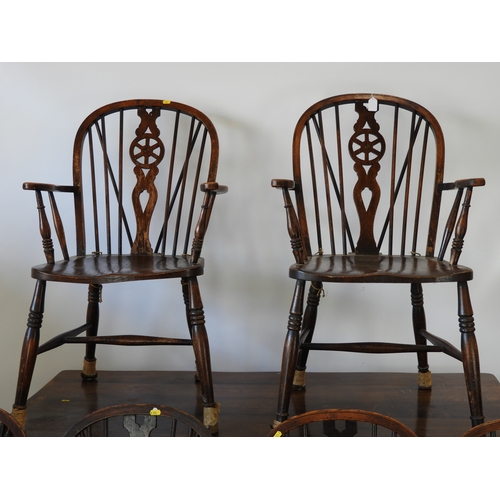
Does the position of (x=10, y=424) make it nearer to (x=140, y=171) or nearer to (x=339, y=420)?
(x=339, y=420)

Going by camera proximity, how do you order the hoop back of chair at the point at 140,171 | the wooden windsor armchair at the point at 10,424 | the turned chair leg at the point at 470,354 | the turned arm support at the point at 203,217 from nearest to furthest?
the wooden windsor armchair at the point at 10,424, the turned chair leg at the point at 470,354, the turned arm support at the point at 203,217, the hoop back of chair at the point at 140,171

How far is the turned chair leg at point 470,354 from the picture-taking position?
148 centimetres

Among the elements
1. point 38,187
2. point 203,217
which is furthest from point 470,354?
point 38,187

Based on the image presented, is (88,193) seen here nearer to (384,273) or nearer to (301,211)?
(301,211)

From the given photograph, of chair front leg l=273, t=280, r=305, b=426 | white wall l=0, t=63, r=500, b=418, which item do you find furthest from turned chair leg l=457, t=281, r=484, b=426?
white wall l=0, t=63, r=500, b=418

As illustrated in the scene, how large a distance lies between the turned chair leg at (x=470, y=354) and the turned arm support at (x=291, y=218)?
43 centimetres

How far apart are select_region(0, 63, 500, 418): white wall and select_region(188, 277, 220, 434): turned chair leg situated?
1.89 feet

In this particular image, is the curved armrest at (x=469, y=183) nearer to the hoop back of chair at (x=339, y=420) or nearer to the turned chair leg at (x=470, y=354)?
the turned chair leg at (x=470, y=354)

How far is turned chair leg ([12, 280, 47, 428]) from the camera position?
5.05 feet

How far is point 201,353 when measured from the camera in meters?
1.56

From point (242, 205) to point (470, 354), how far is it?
98 cm

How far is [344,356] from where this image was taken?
2.15 m

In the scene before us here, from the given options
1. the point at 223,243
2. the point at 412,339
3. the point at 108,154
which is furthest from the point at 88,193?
the point at 412,339

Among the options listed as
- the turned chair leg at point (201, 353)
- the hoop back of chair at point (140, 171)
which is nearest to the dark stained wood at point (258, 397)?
the turned chair leg at point (201, 353)
